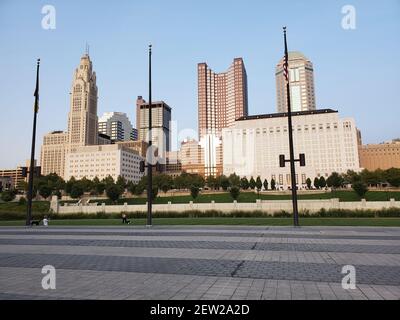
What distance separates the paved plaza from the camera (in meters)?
5.48

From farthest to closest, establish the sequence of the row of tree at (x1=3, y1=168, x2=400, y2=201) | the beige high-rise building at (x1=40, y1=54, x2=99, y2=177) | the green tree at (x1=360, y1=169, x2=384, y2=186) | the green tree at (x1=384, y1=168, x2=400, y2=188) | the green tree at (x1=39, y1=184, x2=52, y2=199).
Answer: the beige high-rise building at (x1=40, y1=54, x2=99, y2=177)
the green tree at (x1=360, y1=169, x2=384, y2=186)
the green tree at (x1=39, y1=184, x2=52, y2=199)
the row of tree at (x1=3, y1=168, x2=400, y2=201)
the green tree at (x1=384, y1=168, x2=400, y2=188)

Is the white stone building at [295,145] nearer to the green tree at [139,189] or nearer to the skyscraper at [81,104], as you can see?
the green tree at [139,189]

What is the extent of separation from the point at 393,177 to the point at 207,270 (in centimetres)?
9647

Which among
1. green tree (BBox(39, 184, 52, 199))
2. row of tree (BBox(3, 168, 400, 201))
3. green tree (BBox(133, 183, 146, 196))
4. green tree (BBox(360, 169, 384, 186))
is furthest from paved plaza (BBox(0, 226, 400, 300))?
green tree (BBox(360, 169, 384, 186))

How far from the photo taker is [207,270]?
7453 millimetres

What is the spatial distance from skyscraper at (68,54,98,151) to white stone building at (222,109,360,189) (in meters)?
95.1

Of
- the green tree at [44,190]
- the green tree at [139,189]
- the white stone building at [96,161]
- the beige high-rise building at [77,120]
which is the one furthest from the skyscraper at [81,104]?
the green tree at [139,189]

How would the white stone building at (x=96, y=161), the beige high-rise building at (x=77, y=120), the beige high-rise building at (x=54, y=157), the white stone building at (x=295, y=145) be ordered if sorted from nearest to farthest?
the white stone building at (x=295, y=145)
the white stone building at (x=96, y=161)
the beige high-rise building at (x=77, y=120)
the beige high-rise building at (x=54, y=157)

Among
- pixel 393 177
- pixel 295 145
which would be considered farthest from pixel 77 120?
pixel 393 177

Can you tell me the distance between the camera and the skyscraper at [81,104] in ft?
623

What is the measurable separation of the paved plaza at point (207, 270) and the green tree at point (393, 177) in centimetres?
8659

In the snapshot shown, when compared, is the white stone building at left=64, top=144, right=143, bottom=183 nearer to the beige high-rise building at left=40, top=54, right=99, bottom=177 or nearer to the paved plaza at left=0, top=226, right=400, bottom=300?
the beige high-rise building at left=40, top=54, right=99, bottom=177
